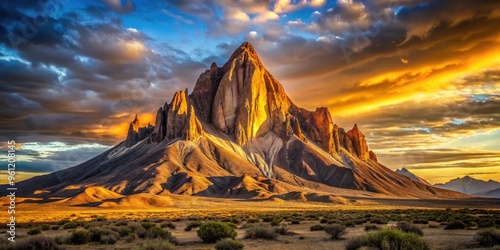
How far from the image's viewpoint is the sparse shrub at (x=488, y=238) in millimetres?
19595

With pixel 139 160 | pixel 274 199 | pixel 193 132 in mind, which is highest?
pixel 193 132

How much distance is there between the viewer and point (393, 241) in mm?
16500

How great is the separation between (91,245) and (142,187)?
394ft

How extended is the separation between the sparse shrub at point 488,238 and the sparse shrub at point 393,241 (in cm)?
504

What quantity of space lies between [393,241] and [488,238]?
733cm

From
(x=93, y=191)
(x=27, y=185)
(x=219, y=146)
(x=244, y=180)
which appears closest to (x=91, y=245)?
(x=93, y=191)

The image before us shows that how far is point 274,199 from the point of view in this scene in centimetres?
12900

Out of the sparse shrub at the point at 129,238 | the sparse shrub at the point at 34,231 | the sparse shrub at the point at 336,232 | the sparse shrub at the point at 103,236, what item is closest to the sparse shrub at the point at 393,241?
the sparse shrub at the point at 336,232

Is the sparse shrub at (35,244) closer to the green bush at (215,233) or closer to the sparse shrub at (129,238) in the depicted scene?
the sparse shrub at (129,238)

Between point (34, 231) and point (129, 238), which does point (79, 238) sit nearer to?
point (129, 238)

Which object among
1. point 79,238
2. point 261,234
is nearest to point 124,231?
point 79,238

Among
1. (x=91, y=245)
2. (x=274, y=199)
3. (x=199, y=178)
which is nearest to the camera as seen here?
(x=91, y=245)

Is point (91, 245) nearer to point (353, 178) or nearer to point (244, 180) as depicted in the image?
point (244, 180)

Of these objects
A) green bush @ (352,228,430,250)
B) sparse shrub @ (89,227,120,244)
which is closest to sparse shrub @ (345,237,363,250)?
green bush @ (352,228,430,250)
